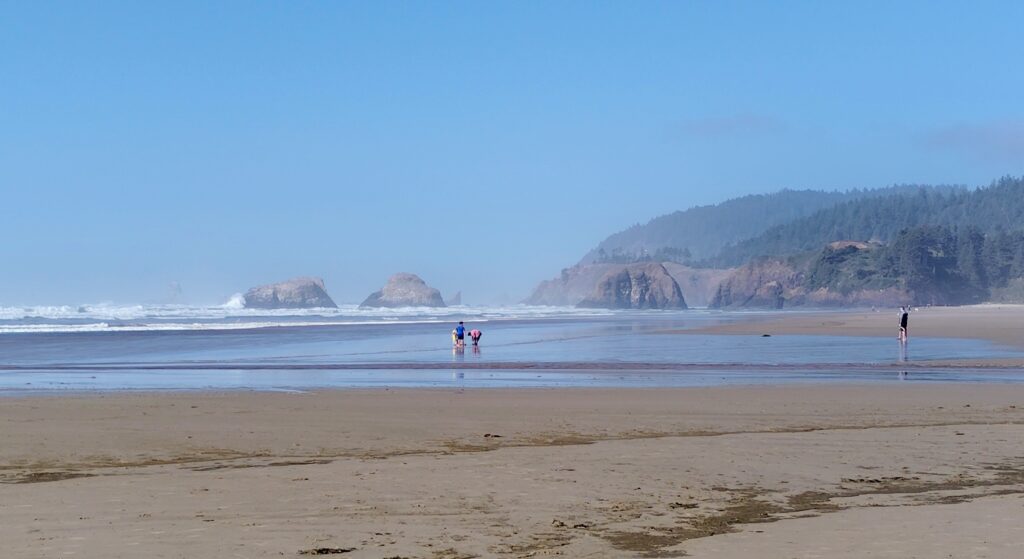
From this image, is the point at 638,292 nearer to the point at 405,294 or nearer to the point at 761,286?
the point at 761,286

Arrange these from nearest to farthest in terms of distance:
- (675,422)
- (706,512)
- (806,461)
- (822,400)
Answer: (706,512) < (806,461) < (675,422) < (822,400)

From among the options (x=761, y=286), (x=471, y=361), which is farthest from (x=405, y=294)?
(x=471, y=361)

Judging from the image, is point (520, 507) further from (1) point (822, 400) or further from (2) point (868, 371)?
(2) point (868, 371)

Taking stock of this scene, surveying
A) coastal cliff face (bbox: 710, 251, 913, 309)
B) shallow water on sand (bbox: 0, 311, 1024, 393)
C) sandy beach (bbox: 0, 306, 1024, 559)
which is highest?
coastal cliff face (bbox: 710, 251, 913, 309)

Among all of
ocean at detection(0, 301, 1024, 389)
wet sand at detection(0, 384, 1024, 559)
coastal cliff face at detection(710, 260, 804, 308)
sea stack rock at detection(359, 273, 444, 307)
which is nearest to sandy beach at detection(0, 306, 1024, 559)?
wet sand at detection(0, 384, 1024, 559)

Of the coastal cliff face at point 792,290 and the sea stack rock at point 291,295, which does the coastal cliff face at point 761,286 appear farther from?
the sea stack rock at point 291,295

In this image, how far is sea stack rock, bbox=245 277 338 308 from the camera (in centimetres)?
15688

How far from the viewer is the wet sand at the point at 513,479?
7.26 m

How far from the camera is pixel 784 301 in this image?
170 metres

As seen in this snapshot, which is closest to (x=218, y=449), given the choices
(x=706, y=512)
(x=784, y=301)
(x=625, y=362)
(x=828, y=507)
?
(x=706, y=512)

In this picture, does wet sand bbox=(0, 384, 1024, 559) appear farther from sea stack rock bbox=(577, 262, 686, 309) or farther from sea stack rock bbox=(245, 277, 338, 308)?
sea stack rock bbox=(577, 262, 686, 309)

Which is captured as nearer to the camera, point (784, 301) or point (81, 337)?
point (81, 337)

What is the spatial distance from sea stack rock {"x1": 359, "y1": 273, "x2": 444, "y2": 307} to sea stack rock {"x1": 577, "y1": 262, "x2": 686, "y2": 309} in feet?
105

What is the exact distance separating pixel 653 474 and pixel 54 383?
17151 millimetres
